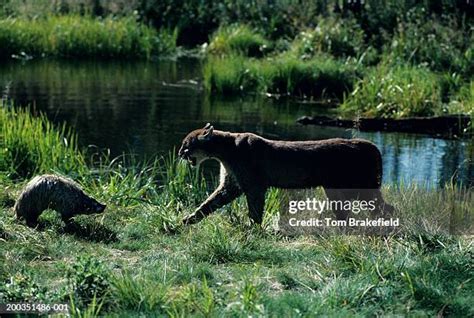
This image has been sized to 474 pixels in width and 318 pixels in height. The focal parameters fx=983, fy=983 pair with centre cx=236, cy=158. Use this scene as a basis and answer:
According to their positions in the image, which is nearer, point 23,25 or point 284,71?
point 284,71

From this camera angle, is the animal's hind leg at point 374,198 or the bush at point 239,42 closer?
the animal's hind leg at point 374,198

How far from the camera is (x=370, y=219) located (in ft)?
33.0

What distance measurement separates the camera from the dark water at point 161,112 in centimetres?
1677

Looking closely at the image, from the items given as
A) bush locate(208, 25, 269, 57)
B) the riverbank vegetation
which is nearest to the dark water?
the riverbank vegetation

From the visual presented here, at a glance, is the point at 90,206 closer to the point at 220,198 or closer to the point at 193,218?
the point at 193,218

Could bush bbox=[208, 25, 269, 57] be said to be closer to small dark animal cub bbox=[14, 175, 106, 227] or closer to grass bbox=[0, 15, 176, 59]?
grass bbox=[0, 15, 176, 59]

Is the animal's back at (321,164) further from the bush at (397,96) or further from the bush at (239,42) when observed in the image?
the bush at (239,42)

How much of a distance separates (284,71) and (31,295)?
17.4 metres

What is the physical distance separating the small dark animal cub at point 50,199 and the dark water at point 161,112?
5404mm

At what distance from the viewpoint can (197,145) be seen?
1022 cm

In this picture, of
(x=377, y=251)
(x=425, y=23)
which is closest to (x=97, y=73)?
(x=425, y=23)

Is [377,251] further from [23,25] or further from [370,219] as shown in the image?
[23,25]

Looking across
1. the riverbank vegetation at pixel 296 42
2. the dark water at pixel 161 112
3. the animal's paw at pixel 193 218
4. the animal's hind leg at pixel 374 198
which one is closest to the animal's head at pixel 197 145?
the animal's paw at pixel 193 218

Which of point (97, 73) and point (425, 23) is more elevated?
point (425, 23)
